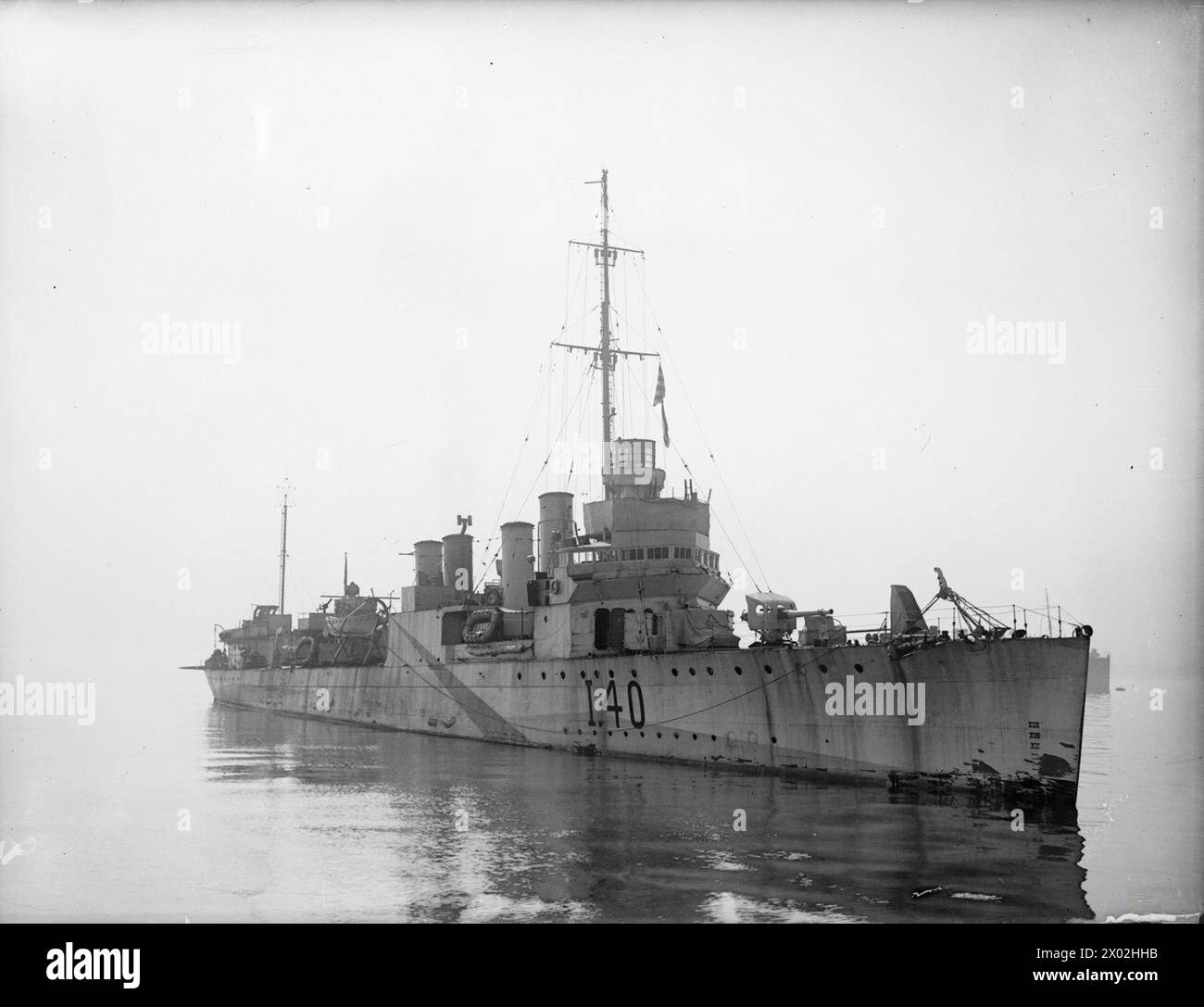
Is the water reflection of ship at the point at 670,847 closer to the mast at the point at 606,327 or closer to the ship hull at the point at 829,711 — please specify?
the ship hull at the point at 829,711

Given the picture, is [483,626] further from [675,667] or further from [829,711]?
[829,711]

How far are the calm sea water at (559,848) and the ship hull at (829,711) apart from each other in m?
0.84

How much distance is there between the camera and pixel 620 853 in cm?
1584

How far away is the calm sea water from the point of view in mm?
12906

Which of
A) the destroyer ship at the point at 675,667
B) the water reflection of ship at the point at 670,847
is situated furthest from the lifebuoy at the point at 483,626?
the water reflection of ship at the point at 670,847

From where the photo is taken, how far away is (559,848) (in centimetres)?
1642

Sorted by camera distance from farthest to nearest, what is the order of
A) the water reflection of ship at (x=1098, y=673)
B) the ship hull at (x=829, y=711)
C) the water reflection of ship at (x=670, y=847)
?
1. the water reflection of ship at (x=1098, y=673)
2. the ship hull at (x=829, y=711)
3. the water reflection of ship at (x=670, y=847)

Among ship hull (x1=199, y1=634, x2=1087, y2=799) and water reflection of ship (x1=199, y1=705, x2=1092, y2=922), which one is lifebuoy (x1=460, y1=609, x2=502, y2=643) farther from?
water reflection of ship (x1=199, y1=705, x2=1092, y2=922)

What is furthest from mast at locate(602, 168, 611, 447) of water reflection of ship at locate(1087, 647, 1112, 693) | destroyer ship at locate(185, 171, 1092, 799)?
water reflection of ship at locate(1087, 647, 1112, 693)

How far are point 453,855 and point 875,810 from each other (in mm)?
8645

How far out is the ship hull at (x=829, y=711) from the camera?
65.7 feet

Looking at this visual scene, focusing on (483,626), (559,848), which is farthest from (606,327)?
(559,848)
